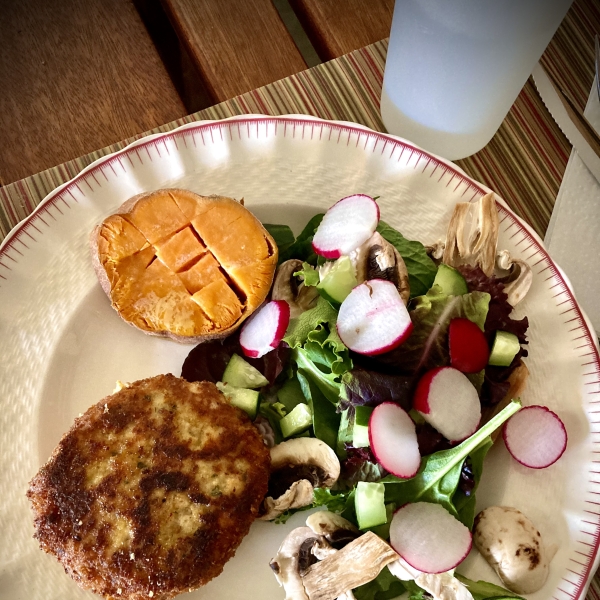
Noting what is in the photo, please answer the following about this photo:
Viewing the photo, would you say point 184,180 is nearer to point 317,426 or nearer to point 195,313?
point 195,313

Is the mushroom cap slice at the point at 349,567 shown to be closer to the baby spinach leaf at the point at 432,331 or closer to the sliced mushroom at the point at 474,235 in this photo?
the baby spinach leaf at the point at 432,331

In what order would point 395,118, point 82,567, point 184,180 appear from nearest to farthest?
point 82,567 < point 184,180 < point 395,118

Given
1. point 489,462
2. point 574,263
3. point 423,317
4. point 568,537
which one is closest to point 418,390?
point 423,317

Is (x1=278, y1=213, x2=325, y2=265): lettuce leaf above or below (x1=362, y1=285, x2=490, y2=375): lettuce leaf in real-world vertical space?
above

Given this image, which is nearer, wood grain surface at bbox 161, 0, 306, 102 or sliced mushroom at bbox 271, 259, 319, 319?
sliced mushroom at bbox 271, 259, 319, 319

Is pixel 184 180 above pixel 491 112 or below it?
above

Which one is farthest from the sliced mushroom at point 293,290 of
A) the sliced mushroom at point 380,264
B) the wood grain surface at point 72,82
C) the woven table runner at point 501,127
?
the wood grain surface at point 72,82

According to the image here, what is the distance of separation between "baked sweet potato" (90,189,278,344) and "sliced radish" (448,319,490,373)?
409mm

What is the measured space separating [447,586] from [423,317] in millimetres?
506

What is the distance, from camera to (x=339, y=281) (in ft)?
3.68

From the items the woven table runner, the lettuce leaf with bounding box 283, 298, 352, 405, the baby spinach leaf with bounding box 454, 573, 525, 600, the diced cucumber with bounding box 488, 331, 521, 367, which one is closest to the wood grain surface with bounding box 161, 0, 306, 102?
the woven table runner

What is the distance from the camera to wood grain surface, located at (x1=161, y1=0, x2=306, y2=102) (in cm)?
150

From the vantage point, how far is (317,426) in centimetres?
113

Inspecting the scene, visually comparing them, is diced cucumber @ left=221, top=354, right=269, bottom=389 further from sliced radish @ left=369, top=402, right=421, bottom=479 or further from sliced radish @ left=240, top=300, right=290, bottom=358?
sliced radish @ left=369, top=402, right=421, bottom=479
